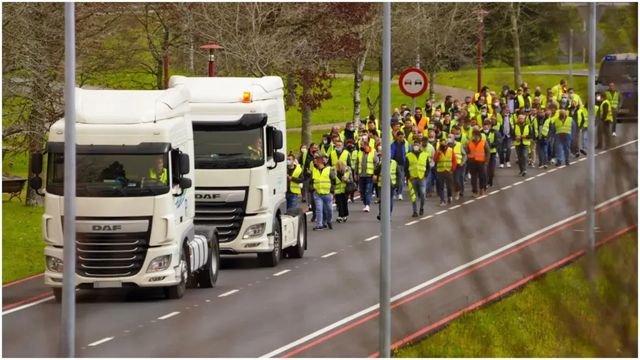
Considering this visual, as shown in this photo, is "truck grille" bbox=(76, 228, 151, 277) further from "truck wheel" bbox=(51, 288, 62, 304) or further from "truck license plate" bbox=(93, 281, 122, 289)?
"truck wheel" bbox=(51, 288, 62, 304)

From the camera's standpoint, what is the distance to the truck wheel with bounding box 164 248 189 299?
75.9 ft

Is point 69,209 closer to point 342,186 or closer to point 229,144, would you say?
point 229,144

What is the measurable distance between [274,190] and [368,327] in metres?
5.26

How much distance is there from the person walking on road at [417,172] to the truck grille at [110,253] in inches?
466

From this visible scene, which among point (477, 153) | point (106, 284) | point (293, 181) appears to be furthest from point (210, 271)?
point (477, 153)

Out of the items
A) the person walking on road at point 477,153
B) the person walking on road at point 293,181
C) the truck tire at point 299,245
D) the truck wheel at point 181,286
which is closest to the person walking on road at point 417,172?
the person walking on road at point 477,153

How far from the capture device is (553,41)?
10.5 feet

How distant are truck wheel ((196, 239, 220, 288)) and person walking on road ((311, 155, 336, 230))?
21.2ft

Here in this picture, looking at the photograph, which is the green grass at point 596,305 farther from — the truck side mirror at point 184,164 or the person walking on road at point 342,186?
the person walking on road at point 342,186

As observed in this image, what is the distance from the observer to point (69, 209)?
18.8 m

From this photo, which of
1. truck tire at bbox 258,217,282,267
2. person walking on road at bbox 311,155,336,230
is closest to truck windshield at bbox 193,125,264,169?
truck tire at bbox 258,217,282,267

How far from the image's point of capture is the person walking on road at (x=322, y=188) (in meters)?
31.4

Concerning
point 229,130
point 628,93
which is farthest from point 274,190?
point 628,93

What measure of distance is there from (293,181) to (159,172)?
967cm
